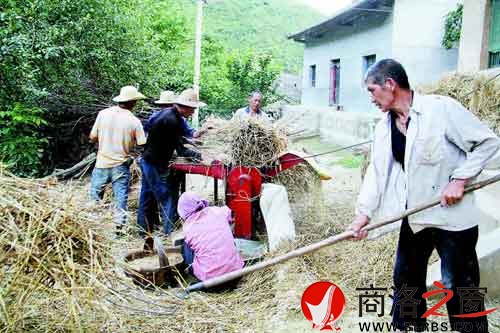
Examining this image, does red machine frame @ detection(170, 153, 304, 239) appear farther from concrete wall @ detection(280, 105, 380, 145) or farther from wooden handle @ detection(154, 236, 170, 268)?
concrete wall @ detection(280, 105, 380, 145)

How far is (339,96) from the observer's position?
15617mm

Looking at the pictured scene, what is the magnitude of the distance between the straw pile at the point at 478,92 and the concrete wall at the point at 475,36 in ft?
7.14

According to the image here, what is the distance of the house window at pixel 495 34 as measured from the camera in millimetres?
7352

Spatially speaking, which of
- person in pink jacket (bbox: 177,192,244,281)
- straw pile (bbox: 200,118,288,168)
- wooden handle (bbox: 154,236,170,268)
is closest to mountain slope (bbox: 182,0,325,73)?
straw pile (bbox: 200,118,288,168)

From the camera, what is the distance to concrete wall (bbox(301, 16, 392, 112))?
42.7 feet

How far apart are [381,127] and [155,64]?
23.4 ft

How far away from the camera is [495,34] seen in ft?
24.2

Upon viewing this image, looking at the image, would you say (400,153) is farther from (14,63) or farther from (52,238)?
(14,63)

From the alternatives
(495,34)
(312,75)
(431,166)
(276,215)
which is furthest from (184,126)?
(312,75)

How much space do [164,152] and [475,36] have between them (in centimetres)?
559

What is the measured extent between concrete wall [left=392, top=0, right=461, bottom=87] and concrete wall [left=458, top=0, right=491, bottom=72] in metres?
4.29

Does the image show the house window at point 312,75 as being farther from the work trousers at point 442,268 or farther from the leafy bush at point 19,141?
the work trousers at point 442,268

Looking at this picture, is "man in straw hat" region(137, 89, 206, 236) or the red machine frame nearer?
the red machine frame

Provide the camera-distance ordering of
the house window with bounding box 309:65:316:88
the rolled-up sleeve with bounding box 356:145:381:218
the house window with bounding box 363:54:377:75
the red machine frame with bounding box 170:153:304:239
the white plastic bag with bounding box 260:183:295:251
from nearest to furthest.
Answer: the rolled-up sleeve with bounding box 356:145:381:218 < the white plastic bag with bounding box 260:183:295:251 < the red machine frame with bounding box 170:153:304:239 < the house window with bounding box 363:54:377:75 < the house window with bounding box 309:65:316:88
